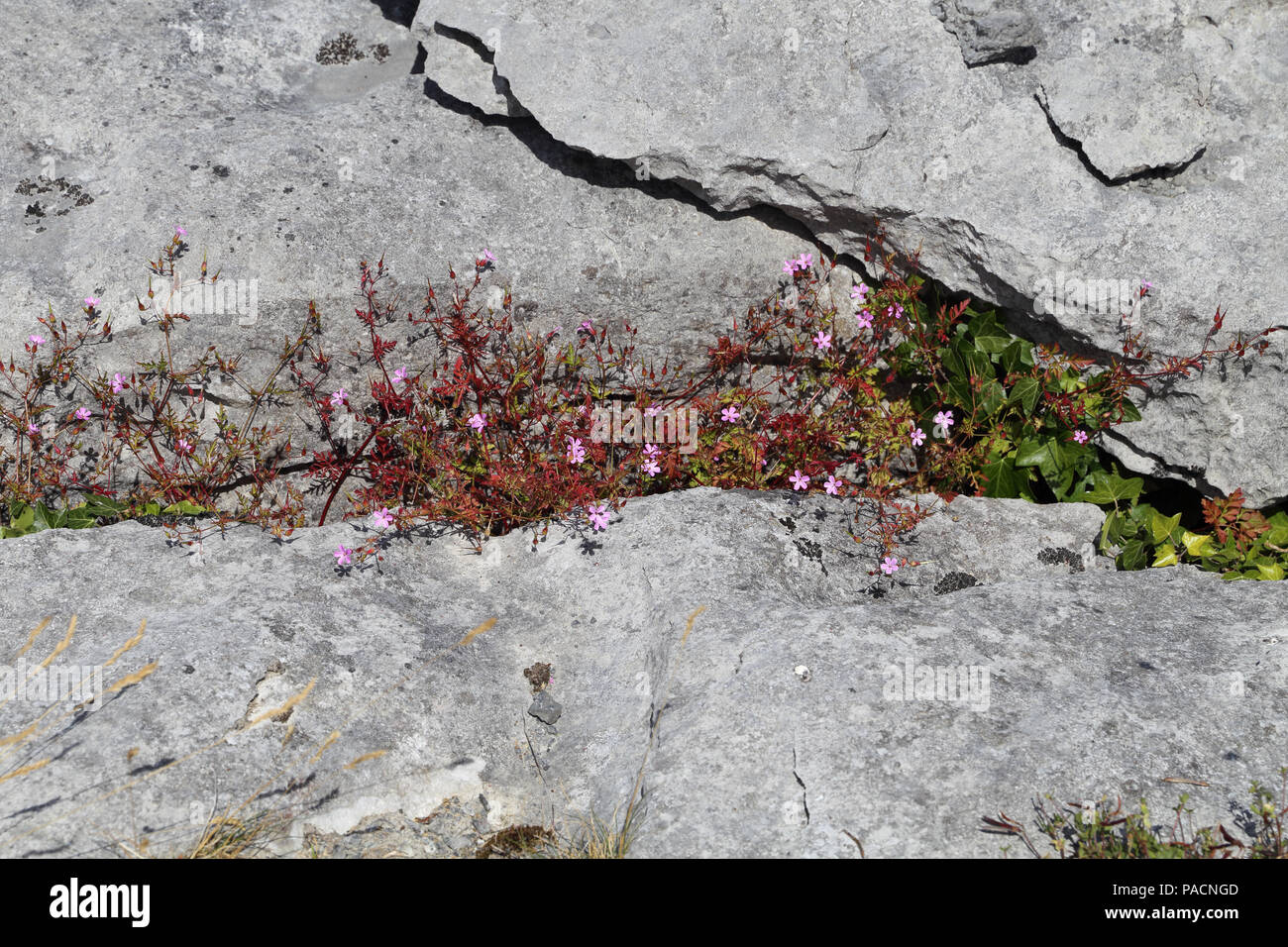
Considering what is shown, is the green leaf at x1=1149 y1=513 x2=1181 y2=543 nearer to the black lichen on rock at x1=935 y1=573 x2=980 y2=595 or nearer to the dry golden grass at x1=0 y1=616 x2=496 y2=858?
the black lichen on rock at x1=935 y1=573 x2=980 y2=595

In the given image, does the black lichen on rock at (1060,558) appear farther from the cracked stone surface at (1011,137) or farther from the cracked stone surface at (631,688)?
the cracked stone surface at (1011,137)

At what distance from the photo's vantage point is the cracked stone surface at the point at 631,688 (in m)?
3.65

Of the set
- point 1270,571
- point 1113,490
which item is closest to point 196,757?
point 1113,490

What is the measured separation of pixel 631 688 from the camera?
4.34 m

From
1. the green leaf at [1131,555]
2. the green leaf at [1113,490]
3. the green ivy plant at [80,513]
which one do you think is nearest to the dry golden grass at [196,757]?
the green ivy plant at [80,513]

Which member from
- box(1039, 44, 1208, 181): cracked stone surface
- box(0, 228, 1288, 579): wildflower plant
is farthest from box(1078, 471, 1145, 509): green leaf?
box(1039, 44, 1208, 181): cracked stone surface

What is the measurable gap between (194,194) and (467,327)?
185cm

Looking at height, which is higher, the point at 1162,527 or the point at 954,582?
the point at 1162,527

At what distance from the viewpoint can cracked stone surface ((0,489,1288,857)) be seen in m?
3.65

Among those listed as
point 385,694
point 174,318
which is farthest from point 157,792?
point 174,318

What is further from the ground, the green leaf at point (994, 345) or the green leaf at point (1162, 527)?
the green leaf at point (994, 345)

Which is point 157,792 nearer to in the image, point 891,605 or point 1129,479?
point 891,605

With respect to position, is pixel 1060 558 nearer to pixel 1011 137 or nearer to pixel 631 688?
pixel 1011 137

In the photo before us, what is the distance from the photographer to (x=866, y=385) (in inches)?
232
